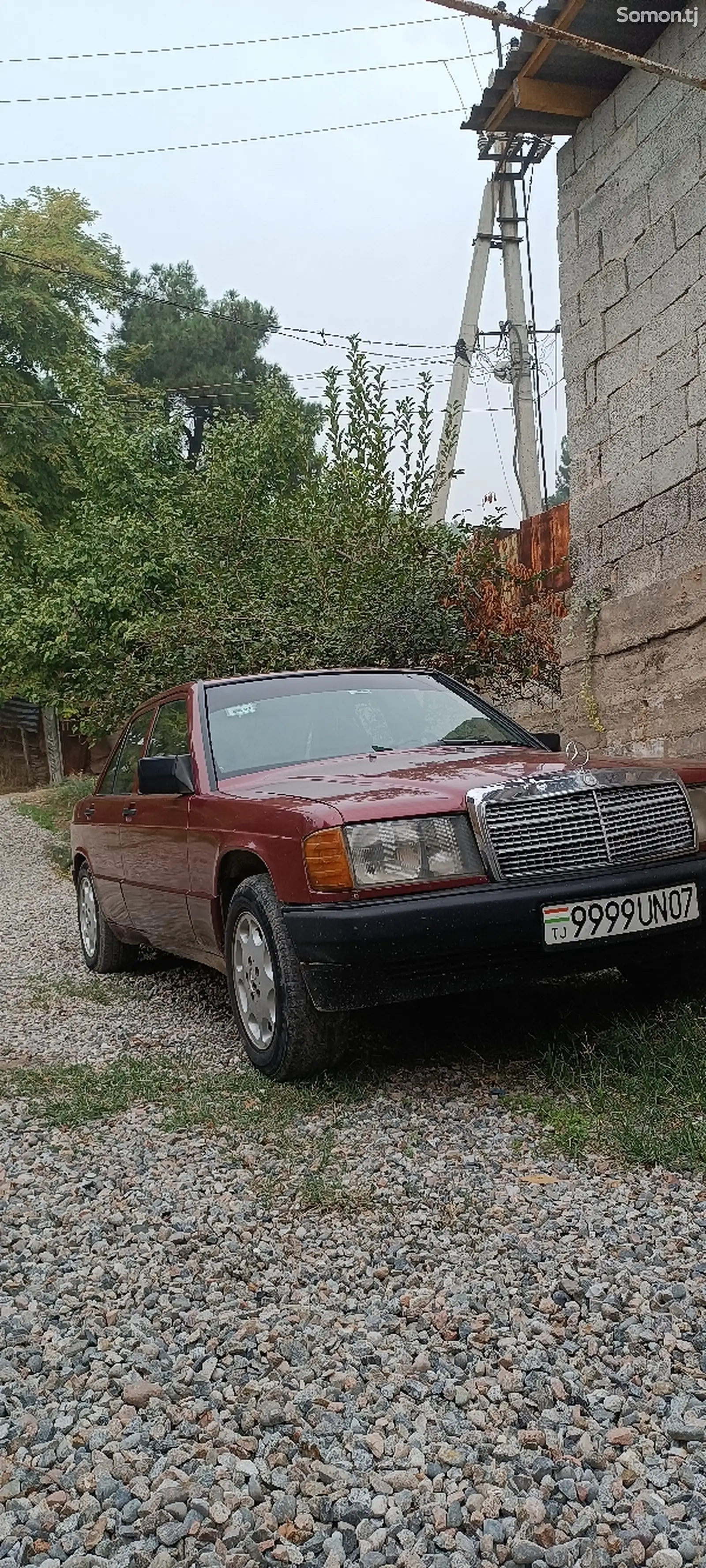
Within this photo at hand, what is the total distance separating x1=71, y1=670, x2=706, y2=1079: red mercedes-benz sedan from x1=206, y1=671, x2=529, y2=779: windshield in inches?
0.5

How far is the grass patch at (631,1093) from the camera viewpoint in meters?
3.09

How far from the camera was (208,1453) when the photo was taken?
1998 millimetres

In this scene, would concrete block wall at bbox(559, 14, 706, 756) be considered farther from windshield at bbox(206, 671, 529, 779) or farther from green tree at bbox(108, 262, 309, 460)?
green tree at bbox(108, 262, 309, 460)

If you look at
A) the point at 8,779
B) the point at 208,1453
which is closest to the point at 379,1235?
the point at 208,1453

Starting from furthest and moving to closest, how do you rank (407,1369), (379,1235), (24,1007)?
(24,1007), (379,1235), (407,1369)

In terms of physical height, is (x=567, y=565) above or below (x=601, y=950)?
above

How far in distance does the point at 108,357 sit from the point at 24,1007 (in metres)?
23.3

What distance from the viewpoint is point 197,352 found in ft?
98.1

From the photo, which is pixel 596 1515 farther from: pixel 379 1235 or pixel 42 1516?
pixel 379 1235

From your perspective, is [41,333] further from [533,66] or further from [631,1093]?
[631,1093]

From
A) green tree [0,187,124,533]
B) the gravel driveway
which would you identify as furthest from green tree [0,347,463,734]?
green tree [0,187,124,533]

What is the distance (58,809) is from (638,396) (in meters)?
14.4

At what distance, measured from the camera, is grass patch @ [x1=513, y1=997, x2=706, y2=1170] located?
309cm

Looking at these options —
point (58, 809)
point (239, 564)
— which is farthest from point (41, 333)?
point (239, 564)
